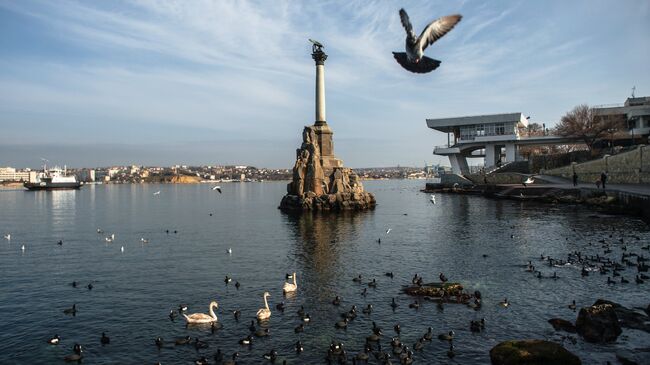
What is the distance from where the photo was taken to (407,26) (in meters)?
12.5

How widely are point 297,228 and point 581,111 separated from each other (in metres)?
74.1

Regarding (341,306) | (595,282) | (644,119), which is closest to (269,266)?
(341,306)

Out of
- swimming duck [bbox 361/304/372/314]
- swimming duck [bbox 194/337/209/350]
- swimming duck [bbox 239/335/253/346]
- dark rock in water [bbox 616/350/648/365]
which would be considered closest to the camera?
dark rock in water [bbox 616/350/648/365]

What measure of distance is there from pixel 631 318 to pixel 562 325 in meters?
3.00

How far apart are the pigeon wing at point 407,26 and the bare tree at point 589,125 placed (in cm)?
9646

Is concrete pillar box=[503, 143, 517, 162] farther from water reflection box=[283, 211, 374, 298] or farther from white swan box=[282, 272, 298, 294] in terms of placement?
white swan box=[282, 272, 298, 294]

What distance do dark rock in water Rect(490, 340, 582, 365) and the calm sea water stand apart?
3.31 feet

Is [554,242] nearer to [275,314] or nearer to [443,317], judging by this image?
[443,317]

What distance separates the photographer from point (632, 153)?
6650 cm

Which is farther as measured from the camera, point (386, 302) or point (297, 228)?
point (297, 228)

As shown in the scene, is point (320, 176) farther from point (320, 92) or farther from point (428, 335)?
point (428, 335)

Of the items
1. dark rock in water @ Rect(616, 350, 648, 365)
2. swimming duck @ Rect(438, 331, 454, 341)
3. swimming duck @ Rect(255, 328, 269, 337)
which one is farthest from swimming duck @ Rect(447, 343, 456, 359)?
swimming duck @ Rect(255, 328, 269, 337)

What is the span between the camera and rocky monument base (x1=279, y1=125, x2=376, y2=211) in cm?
7500

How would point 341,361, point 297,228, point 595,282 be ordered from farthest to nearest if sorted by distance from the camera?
point 297,228 → point 595,282 → point 341,361
